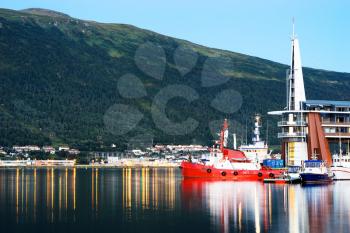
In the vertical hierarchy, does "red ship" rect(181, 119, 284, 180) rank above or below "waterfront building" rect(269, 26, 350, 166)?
below

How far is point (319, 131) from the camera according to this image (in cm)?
13925

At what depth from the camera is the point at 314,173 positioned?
394 feet

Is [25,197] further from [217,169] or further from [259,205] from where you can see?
[217,169]

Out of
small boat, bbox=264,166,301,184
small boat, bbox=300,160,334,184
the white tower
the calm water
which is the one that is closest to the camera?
the calm water

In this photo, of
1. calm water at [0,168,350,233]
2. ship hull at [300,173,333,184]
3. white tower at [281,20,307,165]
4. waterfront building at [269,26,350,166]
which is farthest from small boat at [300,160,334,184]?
white tower at [281,20,307,165]

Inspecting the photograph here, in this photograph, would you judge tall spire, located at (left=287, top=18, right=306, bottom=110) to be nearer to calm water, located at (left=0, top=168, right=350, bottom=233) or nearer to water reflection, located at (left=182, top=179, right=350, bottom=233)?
water reflection, located at (left=182, top=179, right=350, bottom=233)

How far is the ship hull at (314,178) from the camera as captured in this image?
120 metres

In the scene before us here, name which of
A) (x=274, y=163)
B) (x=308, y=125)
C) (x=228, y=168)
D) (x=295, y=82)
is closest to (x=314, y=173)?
(x=228, y=168)

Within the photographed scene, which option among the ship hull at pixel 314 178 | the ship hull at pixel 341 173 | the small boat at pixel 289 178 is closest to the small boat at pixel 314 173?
the ship hull at pixel 314 178

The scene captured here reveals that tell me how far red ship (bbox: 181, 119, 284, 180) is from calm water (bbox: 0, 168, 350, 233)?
28.6 m

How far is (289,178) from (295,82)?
27956 millimetres

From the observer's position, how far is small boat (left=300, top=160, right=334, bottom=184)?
120 meters

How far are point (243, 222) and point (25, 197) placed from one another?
36.6 m

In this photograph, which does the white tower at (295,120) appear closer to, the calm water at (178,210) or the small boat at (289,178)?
the small boat at (289,178)
